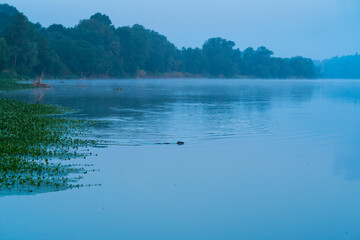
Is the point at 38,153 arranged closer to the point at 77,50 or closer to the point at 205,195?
the point at 205,195

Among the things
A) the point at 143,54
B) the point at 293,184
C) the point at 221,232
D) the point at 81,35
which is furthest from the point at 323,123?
the point at 143,54

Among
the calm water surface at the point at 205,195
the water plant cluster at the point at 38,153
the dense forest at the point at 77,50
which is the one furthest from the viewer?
the dense forest at the point at 77,50

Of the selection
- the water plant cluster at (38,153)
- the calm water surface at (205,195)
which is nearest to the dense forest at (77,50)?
the water plant cluster at (38,153)

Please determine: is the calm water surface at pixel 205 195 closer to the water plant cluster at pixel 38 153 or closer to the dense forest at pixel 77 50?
the water plant cluster at pixel 38 153

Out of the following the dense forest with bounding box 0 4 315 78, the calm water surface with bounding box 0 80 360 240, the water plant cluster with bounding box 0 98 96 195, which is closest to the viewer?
the calm water surface with bounding box 0 80 360 240

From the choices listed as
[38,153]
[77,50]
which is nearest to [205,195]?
[38,153]

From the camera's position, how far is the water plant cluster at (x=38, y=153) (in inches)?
502

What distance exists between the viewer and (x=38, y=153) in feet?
53.5

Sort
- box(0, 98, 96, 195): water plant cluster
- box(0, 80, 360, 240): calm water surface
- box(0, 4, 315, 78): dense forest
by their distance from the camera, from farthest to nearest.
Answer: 1. box(0, 4, 315, 78): dense forest
2. box(0, 98, 96, 195): water plant cluster
3. box(0, 80, 360, 240): calm water surface

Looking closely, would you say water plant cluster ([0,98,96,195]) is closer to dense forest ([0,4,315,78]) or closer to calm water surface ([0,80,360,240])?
calm water surface ([0,80,360,240])

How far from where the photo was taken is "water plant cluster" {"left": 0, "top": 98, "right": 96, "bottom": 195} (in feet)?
41.8

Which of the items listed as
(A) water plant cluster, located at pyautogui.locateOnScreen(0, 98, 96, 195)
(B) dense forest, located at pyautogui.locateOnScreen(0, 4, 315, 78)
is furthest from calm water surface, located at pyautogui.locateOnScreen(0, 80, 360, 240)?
(B) dense forest, located at pyautogui.locateOnScreen(0, 4, 315, 78)

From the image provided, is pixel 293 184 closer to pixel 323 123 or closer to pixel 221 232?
pixel 221 232

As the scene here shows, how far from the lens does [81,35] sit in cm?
15550
